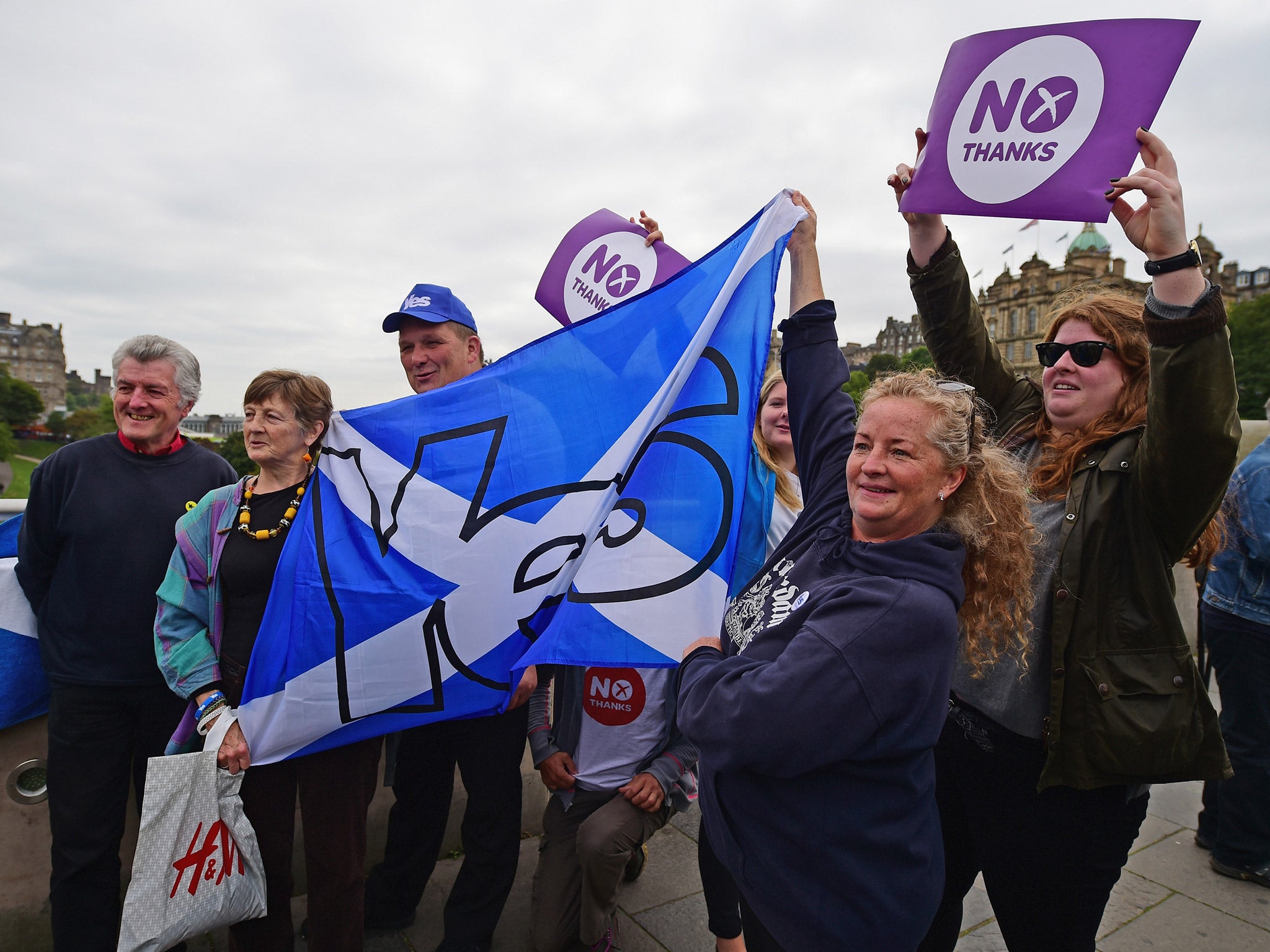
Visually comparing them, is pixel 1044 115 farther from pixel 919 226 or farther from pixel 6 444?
pixel 6 444

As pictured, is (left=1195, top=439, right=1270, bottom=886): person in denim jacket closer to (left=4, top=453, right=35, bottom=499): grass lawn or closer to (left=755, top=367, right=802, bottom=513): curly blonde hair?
(left=755, top=367, right=802, bottom=513): curly blonde hair

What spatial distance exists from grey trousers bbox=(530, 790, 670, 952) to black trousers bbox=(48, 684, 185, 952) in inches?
59.5

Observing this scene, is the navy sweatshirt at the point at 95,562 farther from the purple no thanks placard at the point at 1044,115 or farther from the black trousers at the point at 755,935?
the purple no thanks placard at the point at 1044,115

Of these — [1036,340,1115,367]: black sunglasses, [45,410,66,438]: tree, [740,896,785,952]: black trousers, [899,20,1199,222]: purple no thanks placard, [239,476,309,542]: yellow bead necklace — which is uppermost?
[45,410,66,438]: tree

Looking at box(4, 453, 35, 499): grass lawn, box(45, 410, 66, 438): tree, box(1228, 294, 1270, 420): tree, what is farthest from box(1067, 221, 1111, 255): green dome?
box(45, 410, 66, 438): tree

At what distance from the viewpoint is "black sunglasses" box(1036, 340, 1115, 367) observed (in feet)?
7.00

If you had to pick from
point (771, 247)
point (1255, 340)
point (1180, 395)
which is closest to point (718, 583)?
point (771, 247)

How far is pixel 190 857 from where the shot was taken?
240cm

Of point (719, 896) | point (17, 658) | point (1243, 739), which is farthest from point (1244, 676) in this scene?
point (17, 658)

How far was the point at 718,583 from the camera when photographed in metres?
2.41

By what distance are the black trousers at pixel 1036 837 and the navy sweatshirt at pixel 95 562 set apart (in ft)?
9.17

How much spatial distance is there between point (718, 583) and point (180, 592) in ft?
6.16

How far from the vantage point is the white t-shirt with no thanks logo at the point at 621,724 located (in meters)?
2.92

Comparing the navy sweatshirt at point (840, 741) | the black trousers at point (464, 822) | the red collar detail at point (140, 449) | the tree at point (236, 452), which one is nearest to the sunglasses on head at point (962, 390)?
the navy sweatshirt at point (840, 741)
